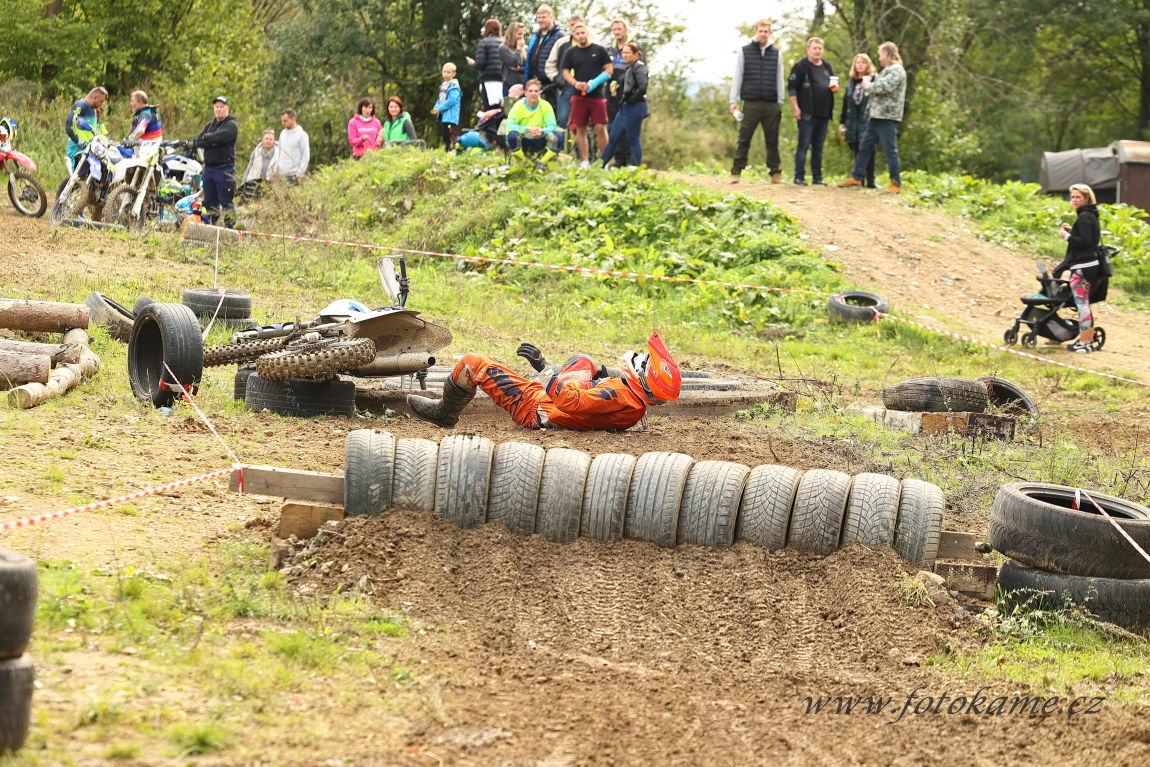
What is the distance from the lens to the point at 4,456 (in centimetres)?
679

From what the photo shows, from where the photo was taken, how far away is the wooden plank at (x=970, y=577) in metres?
6.08

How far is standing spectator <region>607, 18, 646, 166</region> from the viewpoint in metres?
17.7

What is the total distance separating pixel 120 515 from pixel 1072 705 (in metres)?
4.52

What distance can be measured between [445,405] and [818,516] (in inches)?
141

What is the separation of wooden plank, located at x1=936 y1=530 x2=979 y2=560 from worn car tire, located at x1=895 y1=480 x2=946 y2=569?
0.13 meters

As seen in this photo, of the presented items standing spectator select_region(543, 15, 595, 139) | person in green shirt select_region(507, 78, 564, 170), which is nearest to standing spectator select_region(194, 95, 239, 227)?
person in green shirt select_region(507, 78, 564, 170)

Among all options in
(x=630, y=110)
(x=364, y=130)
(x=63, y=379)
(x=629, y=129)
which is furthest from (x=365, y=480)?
(x=364, y=130)

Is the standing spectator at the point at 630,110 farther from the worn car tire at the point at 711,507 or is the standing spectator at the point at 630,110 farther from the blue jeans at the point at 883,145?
the worn car tire at the point at 711,507

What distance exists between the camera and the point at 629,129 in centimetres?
1852

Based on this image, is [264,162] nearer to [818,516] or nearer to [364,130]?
[364,130]

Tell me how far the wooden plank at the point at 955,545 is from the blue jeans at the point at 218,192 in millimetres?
14532

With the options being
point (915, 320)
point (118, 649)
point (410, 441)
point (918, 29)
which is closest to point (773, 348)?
point (915, 320)

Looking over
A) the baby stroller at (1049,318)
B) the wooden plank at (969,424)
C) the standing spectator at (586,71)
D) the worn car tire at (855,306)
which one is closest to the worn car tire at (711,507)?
the wooden plank at (969,424)

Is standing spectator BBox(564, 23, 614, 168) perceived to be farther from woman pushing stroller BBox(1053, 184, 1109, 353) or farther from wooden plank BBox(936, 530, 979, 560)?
wooden plank BBox(936, 530, 979, 560)
